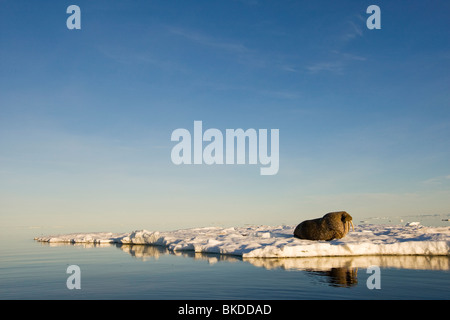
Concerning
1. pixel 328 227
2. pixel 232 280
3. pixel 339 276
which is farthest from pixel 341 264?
pixel 328 227

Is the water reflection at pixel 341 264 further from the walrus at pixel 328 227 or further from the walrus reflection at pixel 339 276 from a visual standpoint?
the walrus at pixel 328 227

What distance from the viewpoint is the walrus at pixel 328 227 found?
84.0 ft

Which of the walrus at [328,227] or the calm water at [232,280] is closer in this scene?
the calm water at [232,280]

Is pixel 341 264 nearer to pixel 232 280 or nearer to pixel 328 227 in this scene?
pixel 232 280

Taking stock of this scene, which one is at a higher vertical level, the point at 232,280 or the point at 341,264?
the point at 232,280

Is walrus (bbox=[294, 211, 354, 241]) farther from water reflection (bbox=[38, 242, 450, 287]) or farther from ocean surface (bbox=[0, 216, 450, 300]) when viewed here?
ocean surface (bbox=[0, 216, 450, 300])

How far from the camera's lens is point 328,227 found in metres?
25.7

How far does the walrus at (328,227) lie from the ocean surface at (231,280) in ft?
19.9

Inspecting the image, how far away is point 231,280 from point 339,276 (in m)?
4.31

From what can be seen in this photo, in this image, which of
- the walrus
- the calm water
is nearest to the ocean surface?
the calm water

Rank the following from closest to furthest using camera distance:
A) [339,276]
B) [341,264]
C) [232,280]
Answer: [232,280] → [339,276] → [341,264]

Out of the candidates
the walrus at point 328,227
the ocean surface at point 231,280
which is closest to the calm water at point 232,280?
the ocean surface at point 231,280
